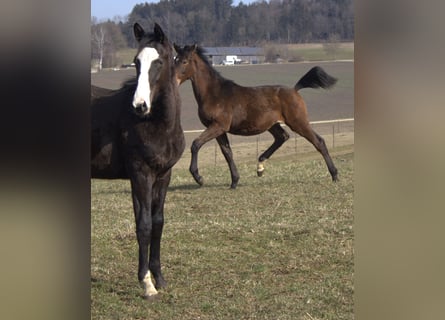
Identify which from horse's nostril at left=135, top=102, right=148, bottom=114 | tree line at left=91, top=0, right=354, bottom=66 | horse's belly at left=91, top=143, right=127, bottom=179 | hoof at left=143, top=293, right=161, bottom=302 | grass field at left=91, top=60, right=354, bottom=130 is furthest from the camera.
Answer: grass field at left=91, top=60, right=354, bottom=130

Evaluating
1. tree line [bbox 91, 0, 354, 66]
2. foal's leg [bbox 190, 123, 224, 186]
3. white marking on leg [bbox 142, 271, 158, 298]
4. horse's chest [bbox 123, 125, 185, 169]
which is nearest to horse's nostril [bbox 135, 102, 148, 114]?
horse's chest [bbox 123, 125, 185, 169]

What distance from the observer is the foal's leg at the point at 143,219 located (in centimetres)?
439

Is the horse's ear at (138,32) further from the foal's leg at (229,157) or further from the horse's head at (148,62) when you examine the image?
the foal's leg at (229,157)

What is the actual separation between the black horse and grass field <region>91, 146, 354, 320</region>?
0.29m

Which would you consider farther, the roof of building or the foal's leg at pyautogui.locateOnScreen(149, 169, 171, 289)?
the roof of building

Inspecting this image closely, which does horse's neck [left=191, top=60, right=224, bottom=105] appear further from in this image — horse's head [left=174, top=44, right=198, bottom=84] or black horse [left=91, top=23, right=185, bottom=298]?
black horse [left=91, top=23, right=185, bottom=298]

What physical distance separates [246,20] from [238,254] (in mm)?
22434

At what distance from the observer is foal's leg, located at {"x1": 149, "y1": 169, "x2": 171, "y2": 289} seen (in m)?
4.57

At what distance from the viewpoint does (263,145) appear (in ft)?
55.5
